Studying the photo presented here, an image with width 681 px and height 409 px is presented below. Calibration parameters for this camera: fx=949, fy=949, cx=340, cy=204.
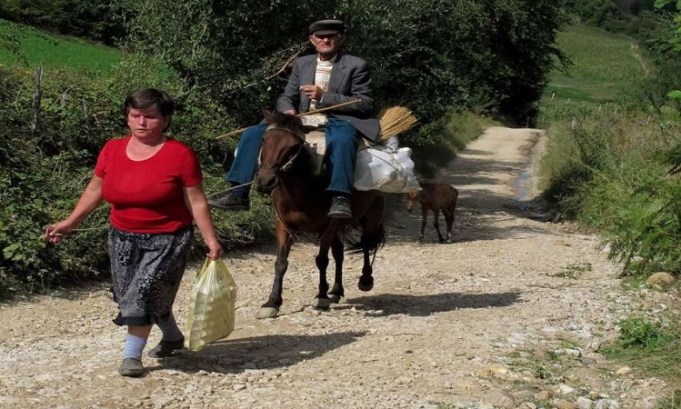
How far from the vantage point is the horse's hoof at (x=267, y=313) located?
8391 mm

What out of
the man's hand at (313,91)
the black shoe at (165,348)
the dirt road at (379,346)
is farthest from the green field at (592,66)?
the black shoe at (165,348)

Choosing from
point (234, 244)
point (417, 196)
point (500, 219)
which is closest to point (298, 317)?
point (234, 244)

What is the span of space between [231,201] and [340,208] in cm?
109

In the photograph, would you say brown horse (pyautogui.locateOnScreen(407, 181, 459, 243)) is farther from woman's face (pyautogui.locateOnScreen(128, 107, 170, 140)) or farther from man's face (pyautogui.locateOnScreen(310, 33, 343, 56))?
woman's face (pyautogui.locateOnScreen(128, 107, 170, 140))

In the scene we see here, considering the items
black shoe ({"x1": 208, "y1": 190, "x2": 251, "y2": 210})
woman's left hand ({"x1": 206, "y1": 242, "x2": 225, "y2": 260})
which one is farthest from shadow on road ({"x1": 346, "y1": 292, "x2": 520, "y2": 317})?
woman's left hand ({"x1": 206, "y1": 242, "x2": 225, "y2": 260})

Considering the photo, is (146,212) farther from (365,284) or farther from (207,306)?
(365,284)

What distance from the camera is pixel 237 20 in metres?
13.9

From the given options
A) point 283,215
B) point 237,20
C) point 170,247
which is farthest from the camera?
point 237,20

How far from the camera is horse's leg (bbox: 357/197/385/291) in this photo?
32.2 ft

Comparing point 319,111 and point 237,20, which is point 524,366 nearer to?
point 319,111

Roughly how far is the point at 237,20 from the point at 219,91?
3.72ft

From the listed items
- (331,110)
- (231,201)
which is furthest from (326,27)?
(231,201)

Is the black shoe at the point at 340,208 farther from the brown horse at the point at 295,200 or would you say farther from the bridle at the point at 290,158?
the bridle at the point at 290,158

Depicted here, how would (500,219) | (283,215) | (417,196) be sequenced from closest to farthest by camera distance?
1. (283,215)
2. (417,196)
3. (500,219)
